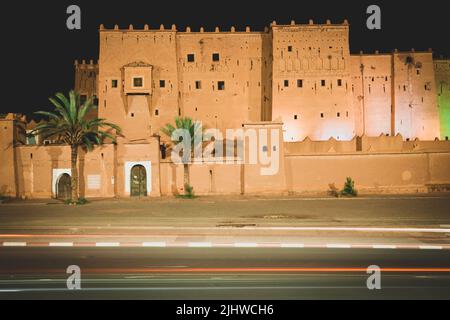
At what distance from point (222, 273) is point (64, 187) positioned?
23.2 meters

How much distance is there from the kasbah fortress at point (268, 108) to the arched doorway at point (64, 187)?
0.21 ft

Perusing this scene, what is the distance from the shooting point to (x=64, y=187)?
1148 inches

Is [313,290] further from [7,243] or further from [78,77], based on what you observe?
[78,77]

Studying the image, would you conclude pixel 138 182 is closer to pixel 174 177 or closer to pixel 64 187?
pixel 174 177

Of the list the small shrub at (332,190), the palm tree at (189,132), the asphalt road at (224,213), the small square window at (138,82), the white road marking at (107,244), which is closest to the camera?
the white road marking at (107,244)

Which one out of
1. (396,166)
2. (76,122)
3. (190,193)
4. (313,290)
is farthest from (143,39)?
(313,290)

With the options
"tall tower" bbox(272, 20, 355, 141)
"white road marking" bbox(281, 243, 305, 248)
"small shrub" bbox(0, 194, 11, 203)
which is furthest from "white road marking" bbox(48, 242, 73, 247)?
"tall tower" bbox(272, 20, 355, 141)

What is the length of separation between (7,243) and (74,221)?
5.71 m

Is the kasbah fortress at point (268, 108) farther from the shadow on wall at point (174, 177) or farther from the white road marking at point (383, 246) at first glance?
the white road marking at point (383, 246)

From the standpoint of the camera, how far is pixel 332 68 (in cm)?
3825

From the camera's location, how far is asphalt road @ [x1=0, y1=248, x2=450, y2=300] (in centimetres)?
712

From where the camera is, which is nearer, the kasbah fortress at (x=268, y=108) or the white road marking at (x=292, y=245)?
the white road marking at (x=292, y=245)

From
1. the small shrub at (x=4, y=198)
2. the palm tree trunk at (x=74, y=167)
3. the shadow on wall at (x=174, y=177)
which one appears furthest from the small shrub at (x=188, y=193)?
the small shrub at (x=4, y=198)

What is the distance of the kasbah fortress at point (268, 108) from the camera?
29203 millimetres
